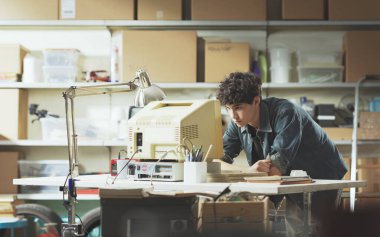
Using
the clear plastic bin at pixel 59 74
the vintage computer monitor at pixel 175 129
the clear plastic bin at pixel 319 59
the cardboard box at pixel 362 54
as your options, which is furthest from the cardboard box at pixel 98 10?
the vintage computer monitor at pixel 175 129

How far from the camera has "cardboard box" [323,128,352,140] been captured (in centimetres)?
424

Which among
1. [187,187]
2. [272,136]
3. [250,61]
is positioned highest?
[250,61]

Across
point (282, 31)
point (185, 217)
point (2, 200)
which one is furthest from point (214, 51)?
point (185, 217)

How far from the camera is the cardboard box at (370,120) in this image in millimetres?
4215

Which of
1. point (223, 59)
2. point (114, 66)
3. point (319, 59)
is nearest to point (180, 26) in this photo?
point (223, 59)

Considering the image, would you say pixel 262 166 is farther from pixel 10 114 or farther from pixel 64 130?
pixel 10 114

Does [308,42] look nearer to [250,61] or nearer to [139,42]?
[250,61]

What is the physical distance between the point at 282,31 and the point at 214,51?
23.7 inches

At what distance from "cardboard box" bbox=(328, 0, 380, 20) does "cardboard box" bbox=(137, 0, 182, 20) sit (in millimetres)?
1096

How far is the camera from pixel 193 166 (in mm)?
2350

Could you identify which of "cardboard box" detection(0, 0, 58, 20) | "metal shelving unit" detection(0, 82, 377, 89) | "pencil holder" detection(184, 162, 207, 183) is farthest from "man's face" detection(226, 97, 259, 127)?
"cardboard box" detection(0, 0, 58, 20)

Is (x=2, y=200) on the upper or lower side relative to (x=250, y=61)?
lower

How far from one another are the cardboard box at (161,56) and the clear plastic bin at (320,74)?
2.63 ft

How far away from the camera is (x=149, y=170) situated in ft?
8.25
